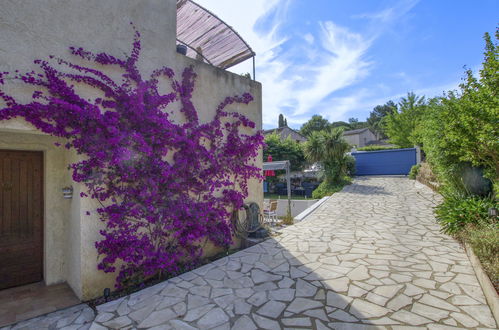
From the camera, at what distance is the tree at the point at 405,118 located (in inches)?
1010

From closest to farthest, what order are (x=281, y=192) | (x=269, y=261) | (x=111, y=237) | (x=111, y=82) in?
1. (x=111, y=237)
2. (x=111, y=82)
3. (x=269, y=261)
4. (x=281, y=192)

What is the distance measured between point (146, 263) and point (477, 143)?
8.15m

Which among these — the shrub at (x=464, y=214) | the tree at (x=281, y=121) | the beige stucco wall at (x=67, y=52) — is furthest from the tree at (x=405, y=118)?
the beige stucco wall at (x=67, y=52)

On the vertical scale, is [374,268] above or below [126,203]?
below

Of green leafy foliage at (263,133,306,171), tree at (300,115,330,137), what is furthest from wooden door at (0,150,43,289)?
tree at (300,115,330,137)

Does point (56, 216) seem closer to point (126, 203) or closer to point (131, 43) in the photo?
point (126, 203)

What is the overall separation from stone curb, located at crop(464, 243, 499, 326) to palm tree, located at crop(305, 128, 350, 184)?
12.3 m

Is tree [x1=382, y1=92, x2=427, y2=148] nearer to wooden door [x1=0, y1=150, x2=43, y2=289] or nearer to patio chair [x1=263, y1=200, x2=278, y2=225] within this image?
patio chair [x1=263, y1=200, x2=278, y2=225]

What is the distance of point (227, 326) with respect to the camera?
3.26 metres

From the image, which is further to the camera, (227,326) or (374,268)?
(374,268)

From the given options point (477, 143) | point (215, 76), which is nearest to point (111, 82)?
point (215, 76)

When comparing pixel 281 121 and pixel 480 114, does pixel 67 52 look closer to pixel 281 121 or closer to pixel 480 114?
pixel 480 114

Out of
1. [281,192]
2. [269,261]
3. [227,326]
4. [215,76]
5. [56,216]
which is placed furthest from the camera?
[281,192]

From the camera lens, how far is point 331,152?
1706cm
